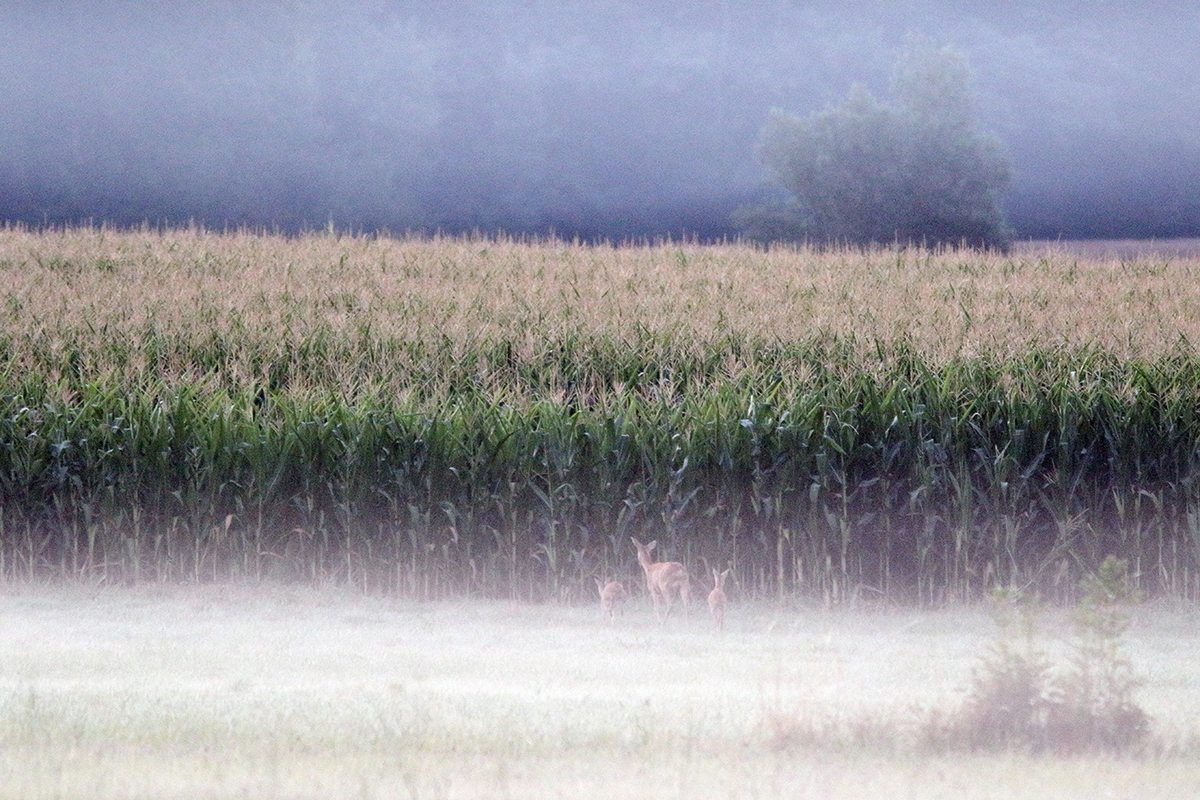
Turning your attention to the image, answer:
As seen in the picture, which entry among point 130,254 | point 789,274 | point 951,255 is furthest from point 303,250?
point 951,255

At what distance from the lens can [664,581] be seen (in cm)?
711

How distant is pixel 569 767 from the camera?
170 inches

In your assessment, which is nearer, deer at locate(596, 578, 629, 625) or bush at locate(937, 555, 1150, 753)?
bush at locate(937, 555, 1150, 753)

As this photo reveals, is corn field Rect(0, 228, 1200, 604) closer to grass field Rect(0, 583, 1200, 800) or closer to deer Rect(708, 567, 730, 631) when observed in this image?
grass field Rect(0, 583, 1200, 800)

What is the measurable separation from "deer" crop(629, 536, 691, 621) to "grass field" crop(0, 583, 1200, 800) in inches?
7.3

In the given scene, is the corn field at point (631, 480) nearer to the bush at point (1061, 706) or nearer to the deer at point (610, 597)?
the deer at point (610, 597)

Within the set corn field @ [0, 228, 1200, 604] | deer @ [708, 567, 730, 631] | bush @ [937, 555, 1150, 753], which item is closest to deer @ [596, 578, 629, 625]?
deer @ [708, 567, 730, 631]

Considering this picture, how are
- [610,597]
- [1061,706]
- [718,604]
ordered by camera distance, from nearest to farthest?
[1061,706]
[718,604]
[610,597]

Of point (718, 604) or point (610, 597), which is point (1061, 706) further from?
point (610, 597)

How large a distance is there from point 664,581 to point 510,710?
7.43 feet

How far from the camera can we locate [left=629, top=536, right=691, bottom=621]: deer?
7105mm

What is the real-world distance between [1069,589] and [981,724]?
14.4ft

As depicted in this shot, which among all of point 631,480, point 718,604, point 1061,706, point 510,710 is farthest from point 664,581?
point 1061,706

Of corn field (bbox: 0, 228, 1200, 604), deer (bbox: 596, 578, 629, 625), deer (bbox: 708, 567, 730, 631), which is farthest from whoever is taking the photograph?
corn field (bbox: 0, 228, 1200, 604)
